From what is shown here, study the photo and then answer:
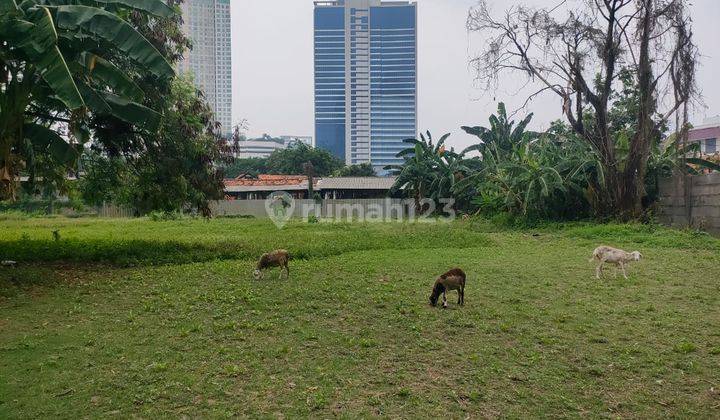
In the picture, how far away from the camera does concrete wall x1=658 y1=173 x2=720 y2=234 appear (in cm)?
1459

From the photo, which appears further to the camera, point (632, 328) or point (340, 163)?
point (340, 163)

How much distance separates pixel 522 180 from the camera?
19.3m

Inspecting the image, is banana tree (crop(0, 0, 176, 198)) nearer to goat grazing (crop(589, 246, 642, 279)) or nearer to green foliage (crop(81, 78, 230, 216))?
green foliage (crop(81, 78, 230, 216))

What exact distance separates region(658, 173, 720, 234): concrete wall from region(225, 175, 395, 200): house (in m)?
21.7

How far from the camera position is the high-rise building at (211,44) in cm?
5144

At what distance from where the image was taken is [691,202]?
15547 millimetres

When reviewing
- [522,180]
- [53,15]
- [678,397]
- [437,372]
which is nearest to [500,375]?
[437,372]

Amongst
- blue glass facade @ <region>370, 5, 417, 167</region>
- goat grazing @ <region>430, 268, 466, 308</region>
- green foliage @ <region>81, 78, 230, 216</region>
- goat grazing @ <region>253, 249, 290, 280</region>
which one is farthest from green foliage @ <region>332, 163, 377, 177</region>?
blue glass facade @ <region>370, 5, 417, 167</region>

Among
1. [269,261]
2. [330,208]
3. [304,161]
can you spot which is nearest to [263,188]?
[330,208]

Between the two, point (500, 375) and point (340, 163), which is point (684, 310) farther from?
point (340, 163)

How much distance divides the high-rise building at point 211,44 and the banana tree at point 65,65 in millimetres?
39887

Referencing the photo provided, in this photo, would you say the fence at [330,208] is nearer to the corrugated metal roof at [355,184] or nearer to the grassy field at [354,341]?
the corrugated metal roof at [355,184]

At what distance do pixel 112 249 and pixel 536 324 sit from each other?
908 cm

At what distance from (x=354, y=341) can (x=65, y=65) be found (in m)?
5.09
